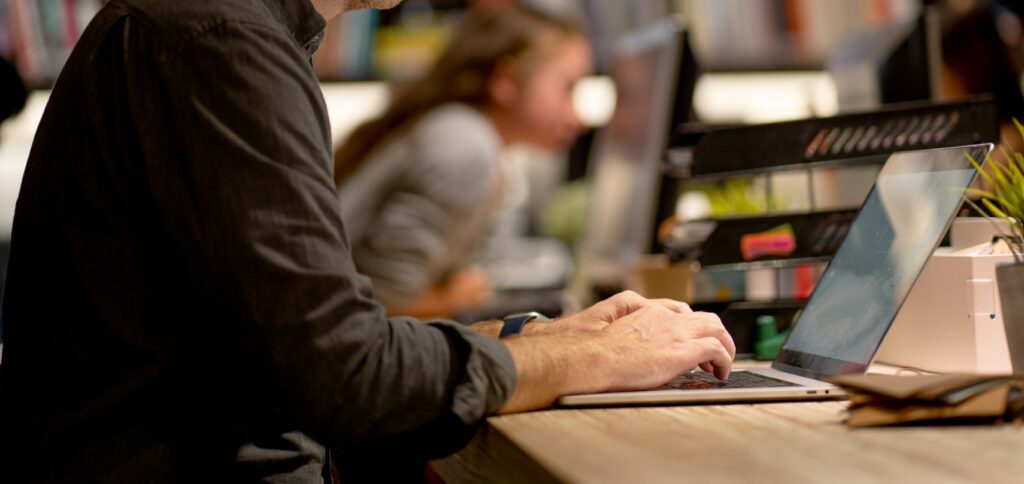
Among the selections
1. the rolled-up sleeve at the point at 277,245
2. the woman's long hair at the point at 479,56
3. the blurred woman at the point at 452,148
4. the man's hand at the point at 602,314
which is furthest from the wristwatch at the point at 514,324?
the woman's long hair at the point at 479,56

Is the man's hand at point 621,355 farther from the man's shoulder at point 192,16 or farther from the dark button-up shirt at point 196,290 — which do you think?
the man's shoulder at point 192,16

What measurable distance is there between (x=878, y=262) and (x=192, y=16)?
0.78 meters

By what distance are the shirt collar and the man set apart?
14 cm

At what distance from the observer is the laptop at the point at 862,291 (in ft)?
3.72

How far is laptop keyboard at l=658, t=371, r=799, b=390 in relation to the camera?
118cm

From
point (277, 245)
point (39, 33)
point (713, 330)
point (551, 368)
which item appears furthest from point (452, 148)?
point (277, 245)

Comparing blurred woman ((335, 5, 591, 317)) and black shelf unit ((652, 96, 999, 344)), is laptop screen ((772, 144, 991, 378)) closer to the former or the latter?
black shelf unit ((652, 96, 999, 344))

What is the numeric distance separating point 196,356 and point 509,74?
251 cm

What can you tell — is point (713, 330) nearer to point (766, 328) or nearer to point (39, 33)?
point (766, 328)

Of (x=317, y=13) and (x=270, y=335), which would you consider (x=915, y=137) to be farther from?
(x=270, y=335)

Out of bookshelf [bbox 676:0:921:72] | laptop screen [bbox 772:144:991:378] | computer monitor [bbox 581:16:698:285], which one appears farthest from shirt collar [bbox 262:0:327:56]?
bookshelf [bbox 676:0:921:72]

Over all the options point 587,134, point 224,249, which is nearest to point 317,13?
point 224,249

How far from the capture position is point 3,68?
262 cm

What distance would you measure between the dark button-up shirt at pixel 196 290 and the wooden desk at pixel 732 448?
0.09 meters
